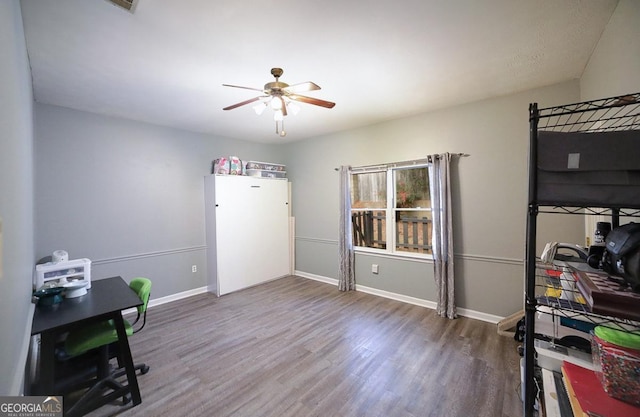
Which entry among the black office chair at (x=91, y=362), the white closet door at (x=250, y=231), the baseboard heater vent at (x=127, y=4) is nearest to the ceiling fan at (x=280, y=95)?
the baseboard heater vent at (x=127, y=4)

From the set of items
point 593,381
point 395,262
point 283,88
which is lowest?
point 395,262

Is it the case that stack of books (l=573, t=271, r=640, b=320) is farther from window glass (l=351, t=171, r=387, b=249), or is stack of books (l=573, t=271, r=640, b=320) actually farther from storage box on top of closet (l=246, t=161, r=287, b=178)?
storage box on top of closet (l=246, t=161, r=287, b=178)

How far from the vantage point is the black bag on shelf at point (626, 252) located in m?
0.75

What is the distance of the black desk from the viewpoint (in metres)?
1.56

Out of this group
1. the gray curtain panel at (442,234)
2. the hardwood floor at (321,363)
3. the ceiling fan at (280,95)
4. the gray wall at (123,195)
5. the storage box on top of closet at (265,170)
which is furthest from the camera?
the storage box on top of closet at (265,170)

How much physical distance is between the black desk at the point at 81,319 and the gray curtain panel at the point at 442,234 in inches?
124

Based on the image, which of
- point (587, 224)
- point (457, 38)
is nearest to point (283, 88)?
point (457, 38)

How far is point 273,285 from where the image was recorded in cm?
441

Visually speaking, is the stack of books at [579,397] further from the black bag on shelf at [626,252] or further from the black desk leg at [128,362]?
the black desk leg at [128,362]

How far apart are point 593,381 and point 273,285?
4.02 meters

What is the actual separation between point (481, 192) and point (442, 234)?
663mm

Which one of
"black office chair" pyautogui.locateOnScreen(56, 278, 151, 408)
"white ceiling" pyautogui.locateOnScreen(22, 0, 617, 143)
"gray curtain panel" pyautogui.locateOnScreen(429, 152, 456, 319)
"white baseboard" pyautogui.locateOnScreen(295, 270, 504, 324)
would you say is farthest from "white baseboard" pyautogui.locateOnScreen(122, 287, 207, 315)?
"gray curtain panel" pyautogui.locateOnScreen(429, 152, 456, 319)

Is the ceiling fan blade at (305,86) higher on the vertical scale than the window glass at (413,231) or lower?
higher

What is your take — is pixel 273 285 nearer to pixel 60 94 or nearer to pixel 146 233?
pixel 146 233
